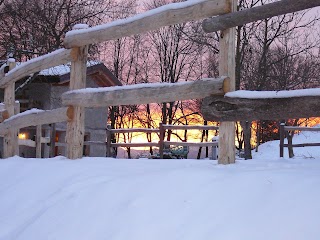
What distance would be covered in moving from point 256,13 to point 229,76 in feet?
2.08

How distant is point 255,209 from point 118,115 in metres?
31.1

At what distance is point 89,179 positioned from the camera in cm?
404

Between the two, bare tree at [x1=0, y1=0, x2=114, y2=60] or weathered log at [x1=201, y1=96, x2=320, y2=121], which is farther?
bare tree at [x1=0, y1=0, x2=114, y2=60]

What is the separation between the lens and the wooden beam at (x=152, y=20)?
4.12m

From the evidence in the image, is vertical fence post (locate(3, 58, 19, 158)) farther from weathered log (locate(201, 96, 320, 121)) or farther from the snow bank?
weathered log (locate(201, 96, 320, 121))

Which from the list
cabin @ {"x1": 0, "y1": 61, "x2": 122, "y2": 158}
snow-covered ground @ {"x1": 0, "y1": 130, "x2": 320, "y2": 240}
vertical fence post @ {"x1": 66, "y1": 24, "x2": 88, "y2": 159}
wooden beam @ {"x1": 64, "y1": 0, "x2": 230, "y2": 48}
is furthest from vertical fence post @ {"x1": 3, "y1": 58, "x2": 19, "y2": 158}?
cabin @ {"x1": 0, "y1": 61, "x2": 122, "y2": 158}

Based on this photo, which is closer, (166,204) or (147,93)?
(166,204)

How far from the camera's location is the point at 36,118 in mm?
6242

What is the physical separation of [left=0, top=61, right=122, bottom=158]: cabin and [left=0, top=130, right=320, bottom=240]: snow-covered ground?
35.5 ft

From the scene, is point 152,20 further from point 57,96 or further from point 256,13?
point 57,96

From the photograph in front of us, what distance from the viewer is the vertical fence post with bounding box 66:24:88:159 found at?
5.39 metres

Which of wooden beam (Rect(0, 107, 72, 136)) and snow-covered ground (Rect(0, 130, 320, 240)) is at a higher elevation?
wooden beam (Rect(0, 107, 72, 136))

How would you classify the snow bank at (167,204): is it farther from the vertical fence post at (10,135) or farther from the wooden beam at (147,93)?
the vertical fence post at (10,135)

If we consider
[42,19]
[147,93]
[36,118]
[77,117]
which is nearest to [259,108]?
[147,93]
